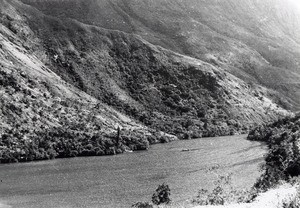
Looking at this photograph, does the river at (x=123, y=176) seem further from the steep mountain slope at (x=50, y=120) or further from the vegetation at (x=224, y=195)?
the steep mountain slope at (x=50, y=120)

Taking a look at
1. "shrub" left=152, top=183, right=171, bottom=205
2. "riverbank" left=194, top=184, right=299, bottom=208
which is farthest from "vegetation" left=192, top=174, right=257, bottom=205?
"shrub" left=152, top=183, right=171, bottom=205

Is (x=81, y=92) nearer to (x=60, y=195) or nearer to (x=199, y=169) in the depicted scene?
(x=199, y=169)

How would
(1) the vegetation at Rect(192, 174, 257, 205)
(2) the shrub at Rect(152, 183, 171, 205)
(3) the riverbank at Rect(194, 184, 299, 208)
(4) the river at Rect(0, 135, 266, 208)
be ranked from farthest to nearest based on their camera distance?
(4) the river at Rect(0, 135, 266, 208), (2) the shrub at Rect(152, 183, 171, 205), (1) the vegetation at Rect(192, 174, 257, 205), (3) the riverbank at Rect(194, 184, 299, 208)

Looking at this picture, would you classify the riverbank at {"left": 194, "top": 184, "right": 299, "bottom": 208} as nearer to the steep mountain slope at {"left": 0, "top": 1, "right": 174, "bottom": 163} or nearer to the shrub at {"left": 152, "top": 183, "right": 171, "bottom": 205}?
the shrub at {"left": 152, "top": 183, "right": 171, "bottom": 205}

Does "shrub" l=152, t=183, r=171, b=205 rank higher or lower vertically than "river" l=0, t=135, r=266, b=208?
higher

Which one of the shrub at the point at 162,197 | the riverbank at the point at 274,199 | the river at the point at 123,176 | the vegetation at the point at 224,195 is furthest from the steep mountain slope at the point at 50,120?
the riverbank at the point at 274,199

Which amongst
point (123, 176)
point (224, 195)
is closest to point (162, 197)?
point (224, 195)

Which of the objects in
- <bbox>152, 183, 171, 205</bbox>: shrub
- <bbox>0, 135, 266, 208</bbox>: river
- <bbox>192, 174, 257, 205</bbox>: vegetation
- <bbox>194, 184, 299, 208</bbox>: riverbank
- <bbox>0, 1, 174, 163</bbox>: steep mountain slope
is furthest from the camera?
<bbox>0, 1, 174, 163</bbox>: steep mountain slope

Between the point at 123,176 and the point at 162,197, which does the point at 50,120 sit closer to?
the point at 123,176
